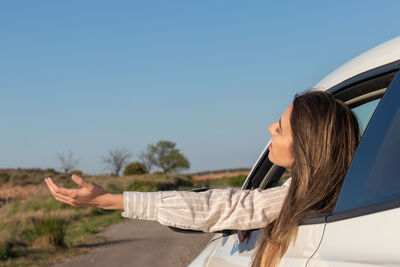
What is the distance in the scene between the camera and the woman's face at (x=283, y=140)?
213 cm

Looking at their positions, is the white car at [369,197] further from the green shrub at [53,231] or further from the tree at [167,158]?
the tree at [167,158]

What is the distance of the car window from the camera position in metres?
1.52

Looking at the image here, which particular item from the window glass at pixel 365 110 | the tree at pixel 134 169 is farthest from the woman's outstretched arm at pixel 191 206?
the tree at pixel 134 169

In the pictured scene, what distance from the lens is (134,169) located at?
209ft

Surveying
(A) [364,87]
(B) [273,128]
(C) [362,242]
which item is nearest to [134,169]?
(B) [273,128]

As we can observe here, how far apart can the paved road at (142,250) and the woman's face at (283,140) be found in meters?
8.09

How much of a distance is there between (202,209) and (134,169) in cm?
6240

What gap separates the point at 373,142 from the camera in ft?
5.40

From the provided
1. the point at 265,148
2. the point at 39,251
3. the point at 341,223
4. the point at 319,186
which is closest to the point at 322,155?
the point at 319,186

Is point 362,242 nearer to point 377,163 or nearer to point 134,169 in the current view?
point 377,163

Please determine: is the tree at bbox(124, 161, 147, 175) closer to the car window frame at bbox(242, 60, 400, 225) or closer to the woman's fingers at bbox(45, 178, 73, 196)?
the car window frame at bbox(242, 60, 400, 225)

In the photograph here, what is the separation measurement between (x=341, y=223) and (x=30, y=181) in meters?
54.1

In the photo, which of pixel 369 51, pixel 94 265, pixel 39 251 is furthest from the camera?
pixel 39 251

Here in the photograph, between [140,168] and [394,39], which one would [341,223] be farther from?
[140,168]
